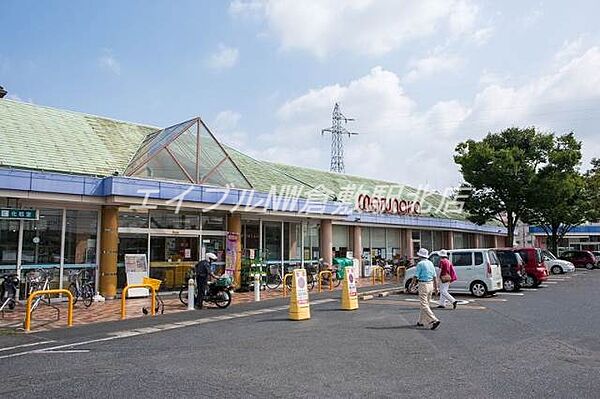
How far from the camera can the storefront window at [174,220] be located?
17172 mm

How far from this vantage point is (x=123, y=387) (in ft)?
19.6

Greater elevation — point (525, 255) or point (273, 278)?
point (525, 255)

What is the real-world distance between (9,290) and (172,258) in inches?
223

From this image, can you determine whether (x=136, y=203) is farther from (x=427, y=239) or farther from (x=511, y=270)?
(x=427, y=239)

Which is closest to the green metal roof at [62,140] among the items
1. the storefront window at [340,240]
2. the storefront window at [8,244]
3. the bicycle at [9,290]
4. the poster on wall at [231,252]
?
the storefront window at [8,244]

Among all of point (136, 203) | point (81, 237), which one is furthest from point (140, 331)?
point (81, 237)

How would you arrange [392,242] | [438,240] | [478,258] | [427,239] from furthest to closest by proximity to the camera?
[438,240] → [427,239] → [392,242] → [478,258]

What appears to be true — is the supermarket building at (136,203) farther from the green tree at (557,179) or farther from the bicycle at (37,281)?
the green tree at (557,179)

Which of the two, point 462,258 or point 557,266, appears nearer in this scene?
point 462,258

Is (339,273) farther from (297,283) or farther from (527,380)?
(527,380)

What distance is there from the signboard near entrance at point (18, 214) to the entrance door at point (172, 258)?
3846mm

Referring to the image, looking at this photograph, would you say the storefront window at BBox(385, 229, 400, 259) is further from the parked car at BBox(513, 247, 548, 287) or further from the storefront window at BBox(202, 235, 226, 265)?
the storefront window at BBox(202, 235, 226, 265)

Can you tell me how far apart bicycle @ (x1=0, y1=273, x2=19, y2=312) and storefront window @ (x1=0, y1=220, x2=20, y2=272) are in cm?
85

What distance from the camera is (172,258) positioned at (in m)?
17.7
